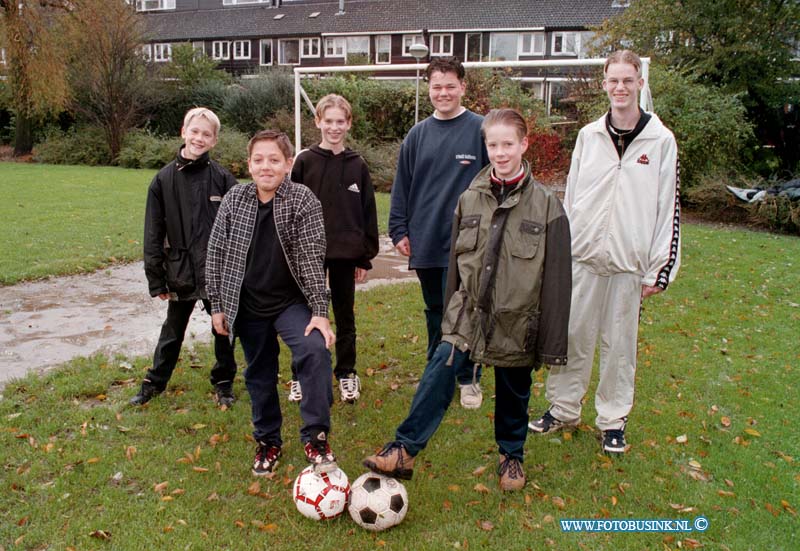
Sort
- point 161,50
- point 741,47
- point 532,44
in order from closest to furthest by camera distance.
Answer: point 741,47, point 532,44, point 161,50

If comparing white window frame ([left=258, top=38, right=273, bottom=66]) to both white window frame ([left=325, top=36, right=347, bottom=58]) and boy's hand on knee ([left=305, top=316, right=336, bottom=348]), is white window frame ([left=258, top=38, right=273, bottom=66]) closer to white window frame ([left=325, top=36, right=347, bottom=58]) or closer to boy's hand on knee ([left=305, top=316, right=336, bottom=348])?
white window frame ([left=325, top=36, right=347, bottom=58])

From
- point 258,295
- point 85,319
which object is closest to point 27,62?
point 85,319

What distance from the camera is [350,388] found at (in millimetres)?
5250

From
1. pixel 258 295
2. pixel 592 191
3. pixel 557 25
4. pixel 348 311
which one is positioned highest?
pixel 557 25

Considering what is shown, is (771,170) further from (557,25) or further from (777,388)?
(557,25)

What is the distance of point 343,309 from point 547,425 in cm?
171

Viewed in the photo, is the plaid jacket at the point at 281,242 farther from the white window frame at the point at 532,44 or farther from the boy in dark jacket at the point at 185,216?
the white window frame at the point at 532,44

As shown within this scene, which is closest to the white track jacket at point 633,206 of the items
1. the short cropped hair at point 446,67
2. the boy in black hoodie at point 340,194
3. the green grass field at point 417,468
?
the short cropped hair at point 446,67

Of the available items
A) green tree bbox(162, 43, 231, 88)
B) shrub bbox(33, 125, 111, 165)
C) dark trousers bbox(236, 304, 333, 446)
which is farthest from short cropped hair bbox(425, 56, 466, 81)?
green tree bbox(162, 43, 231, 88)

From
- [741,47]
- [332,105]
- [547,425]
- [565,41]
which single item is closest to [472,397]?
[547,425]

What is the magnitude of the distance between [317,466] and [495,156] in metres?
1.94

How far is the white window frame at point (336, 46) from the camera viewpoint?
4834 cm

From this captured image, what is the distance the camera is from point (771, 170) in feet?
60.5

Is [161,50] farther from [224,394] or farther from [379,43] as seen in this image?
[224,394]
